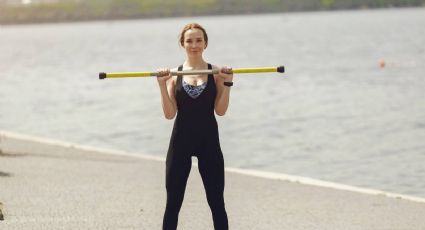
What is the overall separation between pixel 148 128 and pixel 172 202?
20.1 m

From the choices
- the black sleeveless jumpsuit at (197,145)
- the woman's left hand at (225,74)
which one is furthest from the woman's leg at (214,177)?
the woman's left hand at (225,74)

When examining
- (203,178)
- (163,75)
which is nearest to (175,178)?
(203,178)

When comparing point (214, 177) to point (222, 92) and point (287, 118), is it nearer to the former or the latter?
point (222, 92)

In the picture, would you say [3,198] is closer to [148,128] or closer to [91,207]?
[91,207]

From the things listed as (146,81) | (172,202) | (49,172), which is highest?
(172,202)

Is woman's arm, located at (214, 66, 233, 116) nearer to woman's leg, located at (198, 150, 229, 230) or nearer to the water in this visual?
woman's leg, located at (198, 150, 229, 230)

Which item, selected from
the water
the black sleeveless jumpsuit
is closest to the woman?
the black sleeveless jumpsuit

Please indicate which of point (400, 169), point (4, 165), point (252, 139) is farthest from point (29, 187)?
point (252, 139)

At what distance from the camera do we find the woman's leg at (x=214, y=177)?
749 cm

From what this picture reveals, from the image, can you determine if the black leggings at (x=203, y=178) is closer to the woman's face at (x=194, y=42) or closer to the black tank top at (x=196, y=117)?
the black tank top at (x=196, y=117)

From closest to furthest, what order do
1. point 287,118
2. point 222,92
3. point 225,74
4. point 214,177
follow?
point 225,74 → point 222,92 → point 214,177 → point 287,118

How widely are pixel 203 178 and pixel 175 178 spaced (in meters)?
0.21

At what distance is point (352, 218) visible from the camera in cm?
1072

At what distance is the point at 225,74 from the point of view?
287 inches
